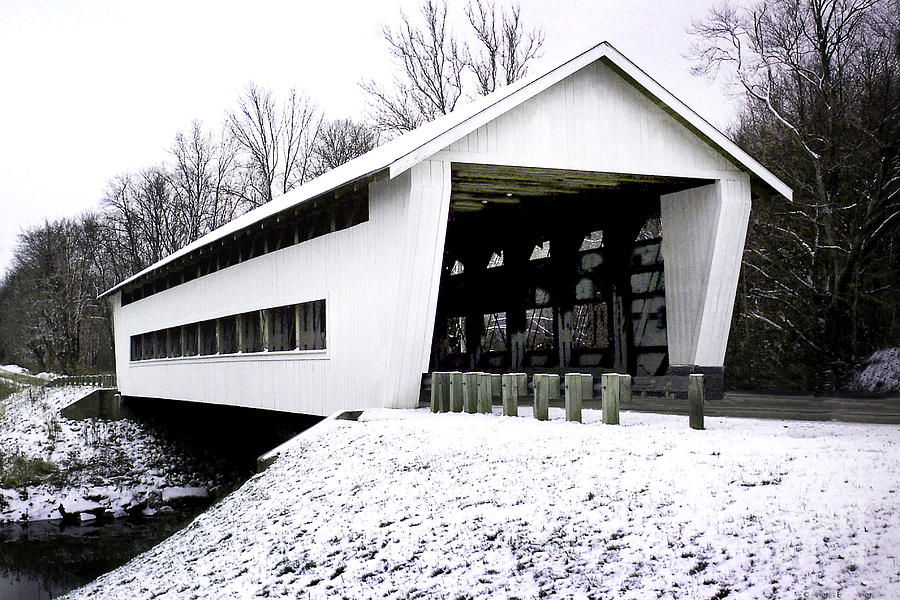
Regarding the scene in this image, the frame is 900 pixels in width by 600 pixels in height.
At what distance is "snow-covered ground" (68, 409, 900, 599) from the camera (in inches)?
231

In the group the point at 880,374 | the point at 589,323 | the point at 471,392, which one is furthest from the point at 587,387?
the point at 880,374

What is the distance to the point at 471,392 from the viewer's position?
1252 cm

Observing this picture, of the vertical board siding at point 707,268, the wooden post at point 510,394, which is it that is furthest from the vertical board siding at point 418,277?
Answer: the vertical board siding at point 707,268

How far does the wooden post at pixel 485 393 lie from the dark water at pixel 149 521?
381 cm

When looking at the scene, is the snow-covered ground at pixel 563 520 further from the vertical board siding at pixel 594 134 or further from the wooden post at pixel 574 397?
the vertical board siding at pixel 594 134

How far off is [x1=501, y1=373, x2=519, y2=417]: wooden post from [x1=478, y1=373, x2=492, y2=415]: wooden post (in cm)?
39

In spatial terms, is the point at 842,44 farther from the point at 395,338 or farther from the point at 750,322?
the point at 395,338

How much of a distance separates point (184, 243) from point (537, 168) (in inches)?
1509

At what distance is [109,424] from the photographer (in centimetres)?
2759

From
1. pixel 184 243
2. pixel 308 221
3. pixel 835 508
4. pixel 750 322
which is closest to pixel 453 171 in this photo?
pixel 308 221

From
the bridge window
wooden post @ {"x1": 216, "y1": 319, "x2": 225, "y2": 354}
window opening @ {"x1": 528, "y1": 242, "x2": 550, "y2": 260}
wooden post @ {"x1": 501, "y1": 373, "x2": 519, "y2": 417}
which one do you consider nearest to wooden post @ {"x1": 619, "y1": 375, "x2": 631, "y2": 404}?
wooden post @ {"x1": 501, "y1": 373, "x2": 519, "y2": 417}

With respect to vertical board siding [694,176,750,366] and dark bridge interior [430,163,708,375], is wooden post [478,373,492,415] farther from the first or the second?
vertical board siding [694,176,750,366]

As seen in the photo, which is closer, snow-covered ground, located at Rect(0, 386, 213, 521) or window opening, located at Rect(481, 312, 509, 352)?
snow-covered ground, located at Rect(0, 386, 213, 521)

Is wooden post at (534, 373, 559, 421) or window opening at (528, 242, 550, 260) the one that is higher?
window opening at (528, 242, 550, 260)
